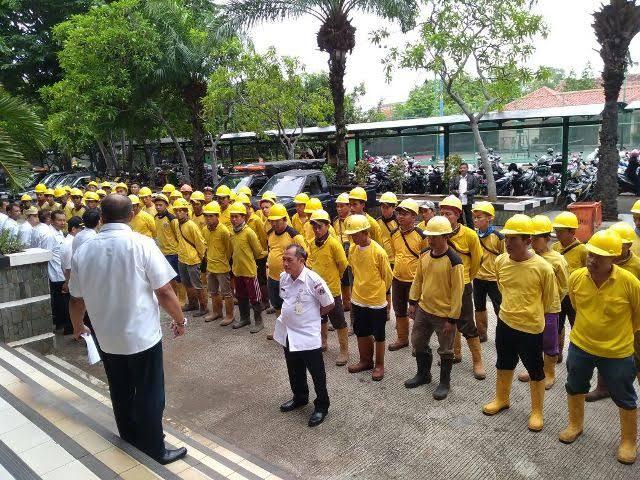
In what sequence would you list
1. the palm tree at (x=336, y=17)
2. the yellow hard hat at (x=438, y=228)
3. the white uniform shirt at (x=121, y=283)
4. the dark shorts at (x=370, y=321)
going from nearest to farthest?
1. the white uniform shirt at (x=121, y=283)
2. the yellow hard hat at (x=438, y=228)
3. the dark shorts at (x=370, y=321)
4. the palm tree at (x=336, y=17)

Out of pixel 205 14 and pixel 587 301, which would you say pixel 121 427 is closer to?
pixel 587 301

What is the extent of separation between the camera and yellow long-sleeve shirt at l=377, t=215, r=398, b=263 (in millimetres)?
6566

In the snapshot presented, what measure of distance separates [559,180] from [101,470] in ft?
45.5

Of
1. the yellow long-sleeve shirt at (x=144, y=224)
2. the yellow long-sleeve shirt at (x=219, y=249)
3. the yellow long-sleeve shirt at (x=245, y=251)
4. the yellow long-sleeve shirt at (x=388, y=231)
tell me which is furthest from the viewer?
the yellow long-sleeve shirt at (x=144, y=224)

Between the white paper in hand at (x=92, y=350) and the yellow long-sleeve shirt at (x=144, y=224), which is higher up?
the yellow long-sleeve shirt at (x=144, y=224)

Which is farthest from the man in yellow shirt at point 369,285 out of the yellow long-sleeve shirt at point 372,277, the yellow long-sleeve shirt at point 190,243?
the yellow long-sleeve shirt at point 190,243

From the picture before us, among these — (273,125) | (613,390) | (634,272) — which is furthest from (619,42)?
(273,125)

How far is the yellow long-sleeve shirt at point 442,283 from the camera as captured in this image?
189 inches

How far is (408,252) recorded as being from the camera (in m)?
6.14

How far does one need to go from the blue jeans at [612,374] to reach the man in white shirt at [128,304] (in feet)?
9.83

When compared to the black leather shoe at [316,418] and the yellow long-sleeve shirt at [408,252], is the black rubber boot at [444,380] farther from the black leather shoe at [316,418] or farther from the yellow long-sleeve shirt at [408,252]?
the yellow long-sleeve shirt at [408,252]

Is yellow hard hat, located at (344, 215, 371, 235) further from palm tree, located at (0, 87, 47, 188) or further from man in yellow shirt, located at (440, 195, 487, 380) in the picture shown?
palm tree, located at (0, 87, 47, 188)

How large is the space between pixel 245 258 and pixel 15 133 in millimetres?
4623

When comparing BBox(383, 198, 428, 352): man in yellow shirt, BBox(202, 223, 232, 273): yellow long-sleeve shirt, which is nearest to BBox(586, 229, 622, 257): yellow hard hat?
BBox(383, 198, 428, 352): man in yellow shirt
